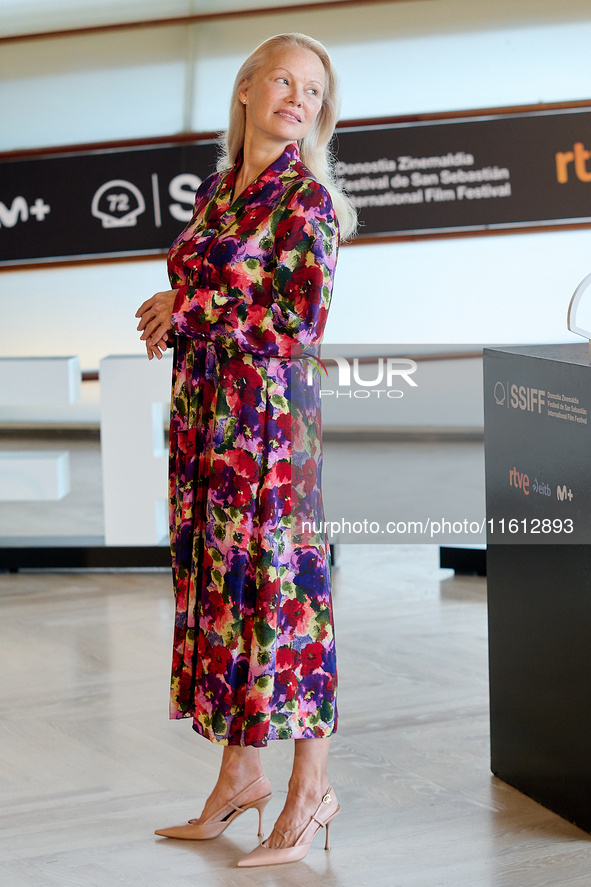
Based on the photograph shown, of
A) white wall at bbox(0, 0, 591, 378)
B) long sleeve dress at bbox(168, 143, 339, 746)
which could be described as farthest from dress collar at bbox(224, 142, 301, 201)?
white wall at bbox(0, 0, 591, 378)

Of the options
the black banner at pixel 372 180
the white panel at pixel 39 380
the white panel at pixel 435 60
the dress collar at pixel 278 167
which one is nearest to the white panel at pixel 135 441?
the white panel at pixel 39 380

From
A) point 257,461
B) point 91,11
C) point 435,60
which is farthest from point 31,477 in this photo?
point 435,60

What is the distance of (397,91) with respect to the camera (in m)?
5.70

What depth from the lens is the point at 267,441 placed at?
2029 mm

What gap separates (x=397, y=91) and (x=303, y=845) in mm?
4627

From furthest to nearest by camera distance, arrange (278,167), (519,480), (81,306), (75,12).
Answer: (81,306) → (75,12) → (519,480) → (278,167)

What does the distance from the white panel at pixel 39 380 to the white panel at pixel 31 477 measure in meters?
0.26

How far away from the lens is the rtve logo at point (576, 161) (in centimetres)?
503

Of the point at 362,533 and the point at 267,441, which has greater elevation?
the point at 267,441

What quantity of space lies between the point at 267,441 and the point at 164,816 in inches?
36.7

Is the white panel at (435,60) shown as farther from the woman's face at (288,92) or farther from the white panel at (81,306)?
the woman's face at (288,92)

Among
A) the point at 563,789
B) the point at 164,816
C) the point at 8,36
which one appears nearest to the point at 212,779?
the point at 164,816

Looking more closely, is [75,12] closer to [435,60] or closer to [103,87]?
[103,87]

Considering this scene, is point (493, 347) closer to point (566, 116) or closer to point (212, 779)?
point (212, 779)
